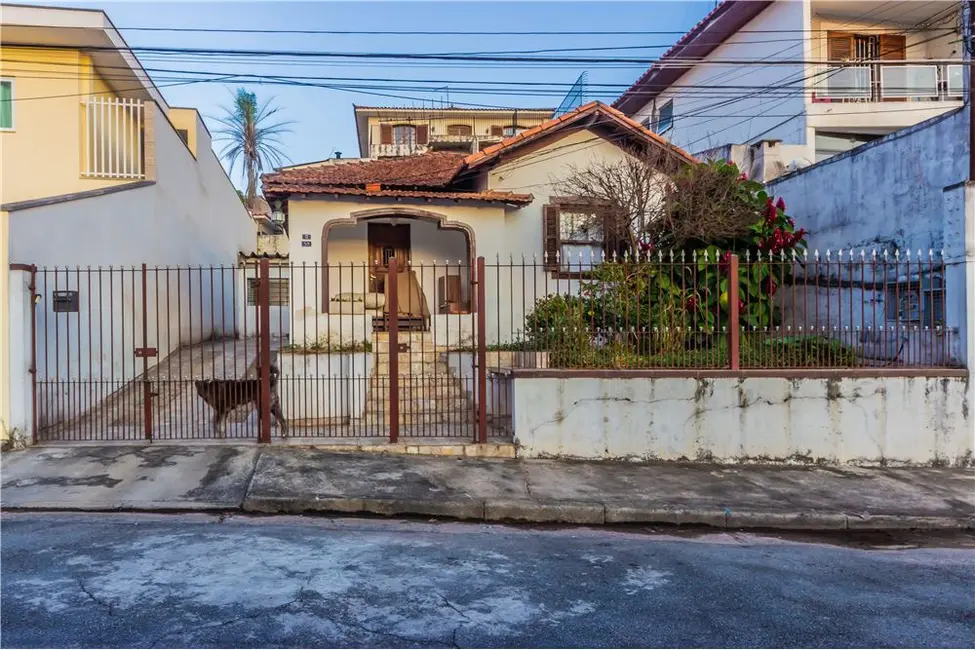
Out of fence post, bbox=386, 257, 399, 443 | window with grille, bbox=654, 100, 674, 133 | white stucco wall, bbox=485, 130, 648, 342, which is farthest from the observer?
window with grille, bbox=654, 100, 674, 133

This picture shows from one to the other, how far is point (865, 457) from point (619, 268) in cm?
386

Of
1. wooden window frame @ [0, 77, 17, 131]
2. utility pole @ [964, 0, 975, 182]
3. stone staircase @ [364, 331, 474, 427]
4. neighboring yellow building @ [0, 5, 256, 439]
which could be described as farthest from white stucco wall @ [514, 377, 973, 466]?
wooden window frame @ [0, 77, 17, 131]

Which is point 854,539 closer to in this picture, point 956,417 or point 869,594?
point 869,594

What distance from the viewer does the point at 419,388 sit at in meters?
10.4

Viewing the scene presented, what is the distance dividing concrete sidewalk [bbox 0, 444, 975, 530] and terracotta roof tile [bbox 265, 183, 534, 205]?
4938 millimetres

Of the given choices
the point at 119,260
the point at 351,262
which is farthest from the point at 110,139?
the point at 351,262

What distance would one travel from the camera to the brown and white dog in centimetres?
827

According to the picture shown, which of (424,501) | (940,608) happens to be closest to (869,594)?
(940,608)

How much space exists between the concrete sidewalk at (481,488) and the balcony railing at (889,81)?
11.5m

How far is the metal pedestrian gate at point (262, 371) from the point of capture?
819 cm

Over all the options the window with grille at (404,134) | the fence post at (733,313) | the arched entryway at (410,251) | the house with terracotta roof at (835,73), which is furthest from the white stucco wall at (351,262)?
the window with grille at (404,134)

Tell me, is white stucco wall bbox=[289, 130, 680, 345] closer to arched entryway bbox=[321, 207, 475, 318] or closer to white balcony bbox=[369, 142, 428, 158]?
arched entryway bbox=[321, 207, 475, 318]

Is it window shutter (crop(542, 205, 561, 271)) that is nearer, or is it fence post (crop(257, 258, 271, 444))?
fence post (crop(257, 258, 271, 444))

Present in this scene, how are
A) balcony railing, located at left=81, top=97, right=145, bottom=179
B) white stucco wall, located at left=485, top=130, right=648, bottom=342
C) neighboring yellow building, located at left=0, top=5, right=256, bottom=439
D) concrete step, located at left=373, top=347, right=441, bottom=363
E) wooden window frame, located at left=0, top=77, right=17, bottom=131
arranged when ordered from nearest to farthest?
neighboring yellow building, located at left=0, top=5, right=256, bottom=439
concrete step, located at left=373, top=347, right=441, bottom=363
wooden window frame, located at left=0, top=77, right=17, bottom=131
balcony railing, located at left=81, top=97, right=145, bottom=179
white stucco wall, located at left=485, top=130, right=648, bottom=342
